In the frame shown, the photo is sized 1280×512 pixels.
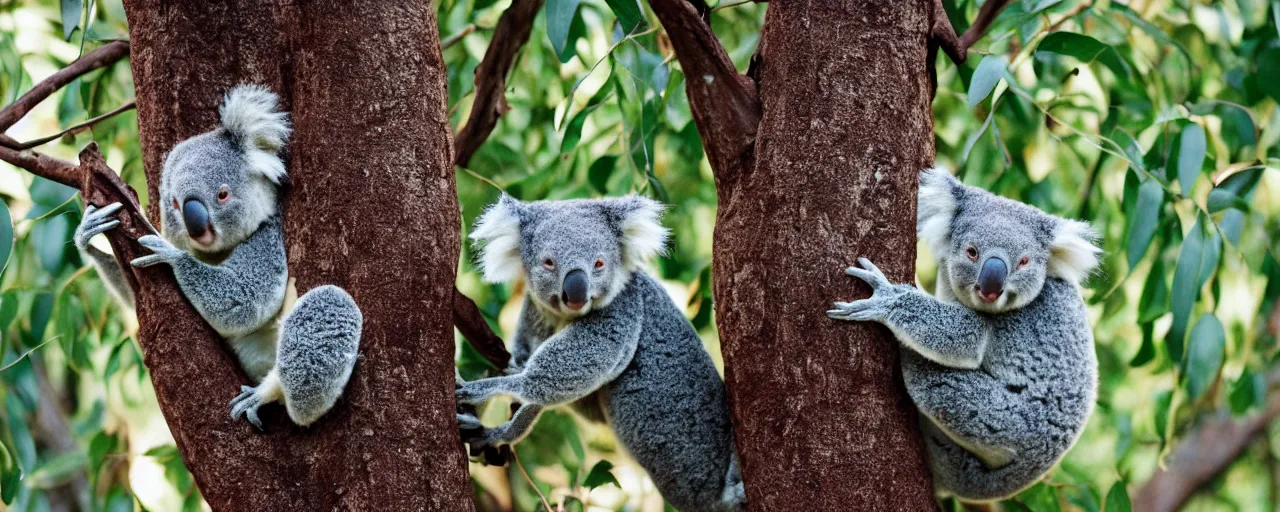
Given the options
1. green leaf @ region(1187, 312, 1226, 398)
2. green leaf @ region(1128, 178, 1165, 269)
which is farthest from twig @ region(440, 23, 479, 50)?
green leaf @ region(1187, 312, 1226, 398)

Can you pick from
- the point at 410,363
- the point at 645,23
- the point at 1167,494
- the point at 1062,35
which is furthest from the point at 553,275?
the point at 1167,494

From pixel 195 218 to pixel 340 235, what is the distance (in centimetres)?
40

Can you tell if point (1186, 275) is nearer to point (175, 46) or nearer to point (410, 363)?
point (410, 363)

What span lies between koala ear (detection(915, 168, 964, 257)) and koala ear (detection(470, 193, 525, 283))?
3.71 feet

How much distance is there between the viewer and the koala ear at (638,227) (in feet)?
10.8

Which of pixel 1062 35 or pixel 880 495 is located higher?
pixel 1062 35

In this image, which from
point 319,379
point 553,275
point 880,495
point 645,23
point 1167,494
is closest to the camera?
point 319,379

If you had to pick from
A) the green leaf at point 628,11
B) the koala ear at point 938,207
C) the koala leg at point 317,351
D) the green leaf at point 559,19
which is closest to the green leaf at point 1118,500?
the koala ear at point 938,207

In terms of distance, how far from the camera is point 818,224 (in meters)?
2.63

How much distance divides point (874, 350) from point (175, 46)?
5.72ft

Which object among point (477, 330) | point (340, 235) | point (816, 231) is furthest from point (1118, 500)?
point (340, 235)

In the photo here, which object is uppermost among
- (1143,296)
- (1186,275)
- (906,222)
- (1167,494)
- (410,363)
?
(410,363)

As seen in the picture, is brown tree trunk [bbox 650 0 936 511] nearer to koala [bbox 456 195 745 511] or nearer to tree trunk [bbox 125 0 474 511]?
koala [bbox 456 195 745 511]

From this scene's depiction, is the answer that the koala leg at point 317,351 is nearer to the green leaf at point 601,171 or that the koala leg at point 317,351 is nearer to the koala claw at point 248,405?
the koala claw at point 248,405
